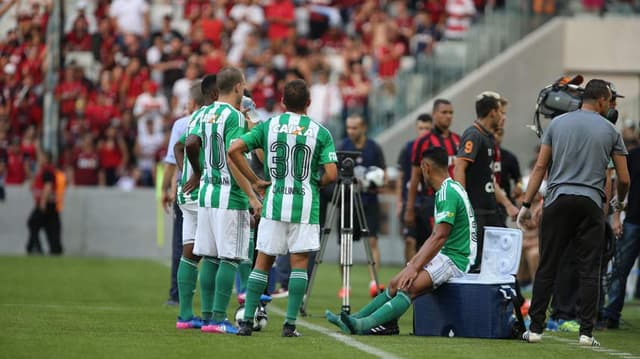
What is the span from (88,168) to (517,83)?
26.9 ft

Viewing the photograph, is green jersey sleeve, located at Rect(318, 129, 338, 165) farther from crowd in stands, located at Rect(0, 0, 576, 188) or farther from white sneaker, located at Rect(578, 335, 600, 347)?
crowd in stands, located at Rect(0, 0, 576, 188)

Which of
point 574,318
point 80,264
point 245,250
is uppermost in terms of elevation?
point 245,250

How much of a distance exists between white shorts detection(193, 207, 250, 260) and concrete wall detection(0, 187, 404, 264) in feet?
45.7

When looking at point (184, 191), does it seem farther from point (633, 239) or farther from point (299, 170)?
point (633, 239)

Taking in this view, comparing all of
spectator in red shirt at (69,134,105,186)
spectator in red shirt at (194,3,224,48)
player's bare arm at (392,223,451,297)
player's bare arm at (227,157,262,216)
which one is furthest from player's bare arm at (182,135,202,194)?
spectator in red shirt at (194,3,224,48)

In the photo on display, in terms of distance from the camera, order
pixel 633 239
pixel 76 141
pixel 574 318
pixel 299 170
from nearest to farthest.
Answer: pixel 299 170 < pixel 574 318 < pixel 633 239 < pixel 76 141

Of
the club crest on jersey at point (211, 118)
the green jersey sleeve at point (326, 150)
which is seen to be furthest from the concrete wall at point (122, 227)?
the green jersey sleeve at point (326, 150)

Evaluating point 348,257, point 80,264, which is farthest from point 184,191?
point 80,264

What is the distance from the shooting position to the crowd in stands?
25484mm

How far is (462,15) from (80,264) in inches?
389

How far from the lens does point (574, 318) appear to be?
12.8m

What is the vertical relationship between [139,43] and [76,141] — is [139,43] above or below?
above

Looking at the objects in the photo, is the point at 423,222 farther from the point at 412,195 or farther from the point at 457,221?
the point at 457,221

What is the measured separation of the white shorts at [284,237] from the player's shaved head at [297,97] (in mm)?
887
